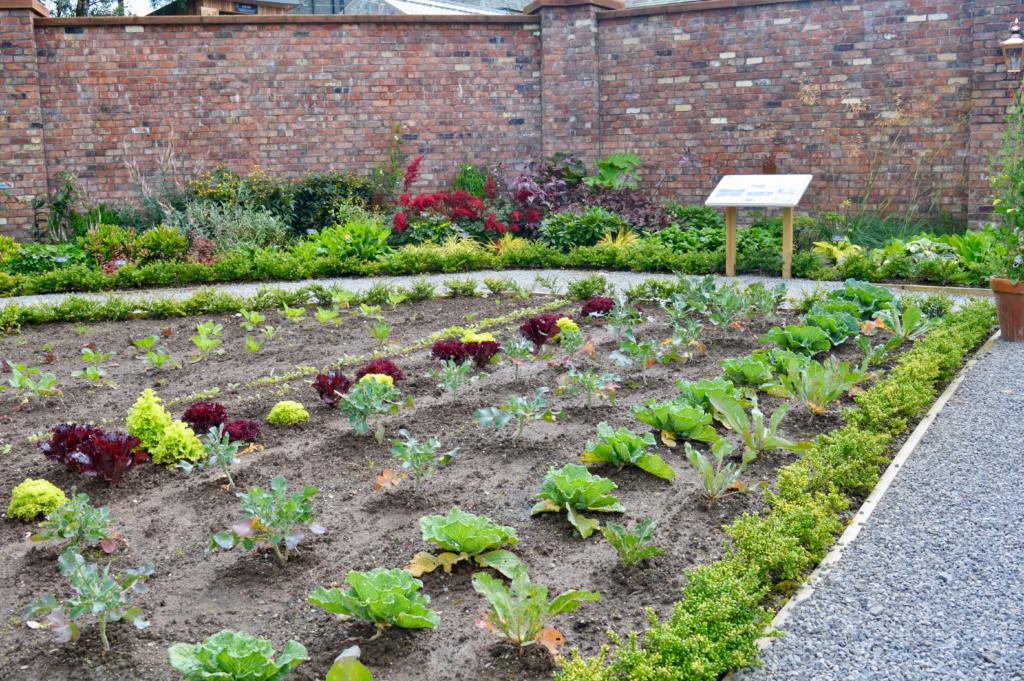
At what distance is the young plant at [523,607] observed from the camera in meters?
2.70

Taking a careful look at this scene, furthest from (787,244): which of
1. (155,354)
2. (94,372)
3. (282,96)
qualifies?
(282,96)

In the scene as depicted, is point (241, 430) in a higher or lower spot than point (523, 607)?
higher

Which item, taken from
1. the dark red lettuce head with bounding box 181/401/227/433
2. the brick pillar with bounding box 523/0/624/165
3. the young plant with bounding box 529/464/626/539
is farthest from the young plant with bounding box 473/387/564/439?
Answer: the brick pillar with bounding box 523/0/624/165

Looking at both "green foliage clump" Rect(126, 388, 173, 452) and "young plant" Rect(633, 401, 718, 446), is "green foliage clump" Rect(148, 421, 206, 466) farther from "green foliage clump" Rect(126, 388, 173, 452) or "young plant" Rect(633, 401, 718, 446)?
"young plant" Rect(633, 401, 718, 446)

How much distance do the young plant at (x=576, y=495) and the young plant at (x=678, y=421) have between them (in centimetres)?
81

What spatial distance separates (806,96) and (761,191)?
2.83m

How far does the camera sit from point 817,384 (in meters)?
4.72

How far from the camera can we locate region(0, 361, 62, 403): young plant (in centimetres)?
515

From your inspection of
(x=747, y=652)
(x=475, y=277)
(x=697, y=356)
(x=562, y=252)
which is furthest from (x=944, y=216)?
(x=747, y=652)

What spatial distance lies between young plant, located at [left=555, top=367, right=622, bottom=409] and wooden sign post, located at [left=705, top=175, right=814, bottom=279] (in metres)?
4.49

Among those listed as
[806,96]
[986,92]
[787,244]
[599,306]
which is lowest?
[599,306]

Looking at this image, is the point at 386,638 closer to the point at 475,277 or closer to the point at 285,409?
the point at 285,409

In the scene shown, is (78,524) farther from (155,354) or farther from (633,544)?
(155,354)

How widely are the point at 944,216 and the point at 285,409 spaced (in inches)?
345
